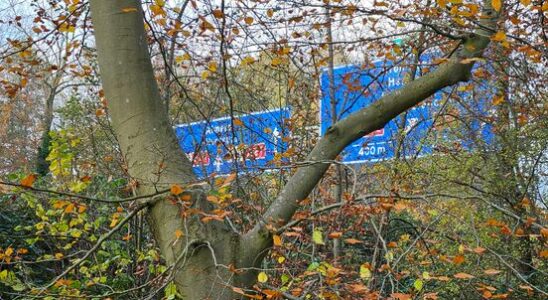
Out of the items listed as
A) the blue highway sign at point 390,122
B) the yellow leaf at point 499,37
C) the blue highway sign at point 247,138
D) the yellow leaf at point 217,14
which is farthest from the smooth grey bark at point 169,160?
the blue highway sign at point 390,122

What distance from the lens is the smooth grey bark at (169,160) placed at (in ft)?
10.2

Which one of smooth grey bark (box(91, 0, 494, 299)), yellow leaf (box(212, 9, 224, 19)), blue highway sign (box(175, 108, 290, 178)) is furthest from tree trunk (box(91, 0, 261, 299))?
blue highway sign (box(175, 108, 290, 178))

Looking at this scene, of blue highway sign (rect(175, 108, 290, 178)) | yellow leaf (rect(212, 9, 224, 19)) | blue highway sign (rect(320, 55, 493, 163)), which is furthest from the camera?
blue highway sign (rect(320, 55, 493, 163))

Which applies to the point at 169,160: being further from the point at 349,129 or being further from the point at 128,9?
the point at 349,129

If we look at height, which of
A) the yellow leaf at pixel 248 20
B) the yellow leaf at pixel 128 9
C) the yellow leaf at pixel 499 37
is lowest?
the yellow leaf at pixel 499 37

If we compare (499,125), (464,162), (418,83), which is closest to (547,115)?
(499,125)

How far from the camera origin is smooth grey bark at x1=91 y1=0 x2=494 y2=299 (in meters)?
3.12

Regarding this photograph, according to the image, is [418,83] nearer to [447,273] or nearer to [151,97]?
[151,97]

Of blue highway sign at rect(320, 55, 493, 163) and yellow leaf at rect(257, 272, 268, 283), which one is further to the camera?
blue highway sign at rect(320, 55, 493, 163)

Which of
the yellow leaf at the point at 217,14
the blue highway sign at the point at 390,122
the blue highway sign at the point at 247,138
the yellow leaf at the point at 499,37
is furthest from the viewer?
the blue highway sign at the point at 390,122

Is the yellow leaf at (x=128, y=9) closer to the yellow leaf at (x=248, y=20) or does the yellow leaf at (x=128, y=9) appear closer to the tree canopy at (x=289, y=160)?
the tree canopy at (x=289, y=160)

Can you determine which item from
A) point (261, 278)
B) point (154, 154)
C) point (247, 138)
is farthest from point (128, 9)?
point (247, 138)

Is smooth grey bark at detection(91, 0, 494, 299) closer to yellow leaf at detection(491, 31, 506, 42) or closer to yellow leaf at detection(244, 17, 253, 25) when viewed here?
yellow leaf at detection(491, 31, 506, 42)

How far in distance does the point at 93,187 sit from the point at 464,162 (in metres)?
4.09
